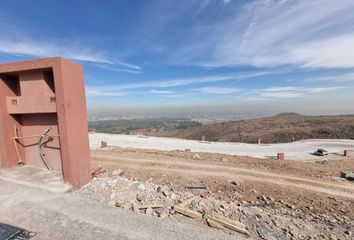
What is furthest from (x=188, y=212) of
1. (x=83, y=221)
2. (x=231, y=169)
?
(x=231, y=169)

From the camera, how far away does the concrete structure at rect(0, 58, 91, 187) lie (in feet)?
20.1

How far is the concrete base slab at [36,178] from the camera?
20.4 feet

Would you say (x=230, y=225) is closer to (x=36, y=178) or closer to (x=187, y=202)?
(x=187, y=202)

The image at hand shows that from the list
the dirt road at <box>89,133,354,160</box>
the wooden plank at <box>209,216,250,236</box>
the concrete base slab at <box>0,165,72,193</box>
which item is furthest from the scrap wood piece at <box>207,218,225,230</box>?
the dirt road at <box>89,133,354,160</box>

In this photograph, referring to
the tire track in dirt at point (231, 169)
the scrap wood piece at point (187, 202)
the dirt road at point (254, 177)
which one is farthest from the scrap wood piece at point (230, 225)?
the tire track in dirt at point (231, 169)

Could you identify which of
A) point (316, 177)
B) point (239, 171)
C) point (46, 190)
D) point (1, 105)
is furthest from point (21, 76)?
point (316, 177)

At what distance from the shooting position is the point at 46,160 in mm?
7375

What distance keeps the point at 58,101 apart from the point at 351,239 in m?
8.62

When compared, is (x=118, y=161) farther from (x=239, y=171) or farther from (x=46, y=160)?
(x=239, y=171)

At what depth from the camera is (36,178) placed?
672 cm

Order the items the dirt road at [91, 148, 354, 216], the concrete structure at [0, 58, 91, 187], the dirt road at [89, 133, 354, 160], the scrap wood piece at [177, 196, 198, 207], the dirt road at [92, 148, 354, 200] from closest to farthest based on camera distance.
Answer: the scrap wood piece at [177, 196, 198, 207] → the concrete structure at [0, 58, 91, 187] → the dirt road at [91, 148, 354, 216] → the dirt road at [92, 148, 354, 200] → the dirt road at [89, 133, 354, 160]

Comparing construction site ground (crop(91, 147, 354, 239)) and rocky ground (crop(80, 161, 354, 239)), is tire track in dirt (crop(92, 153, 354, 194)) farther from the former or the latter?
rocky ground (crop(80, 161, 354, 239))

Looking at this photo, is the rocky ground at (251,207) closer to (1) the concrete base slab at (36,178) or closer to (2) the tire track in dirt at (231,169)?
(1) the concrete base slab at (36,178)

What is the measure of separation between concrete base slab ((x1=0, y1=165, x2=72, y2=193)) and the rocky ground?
2.26ft
